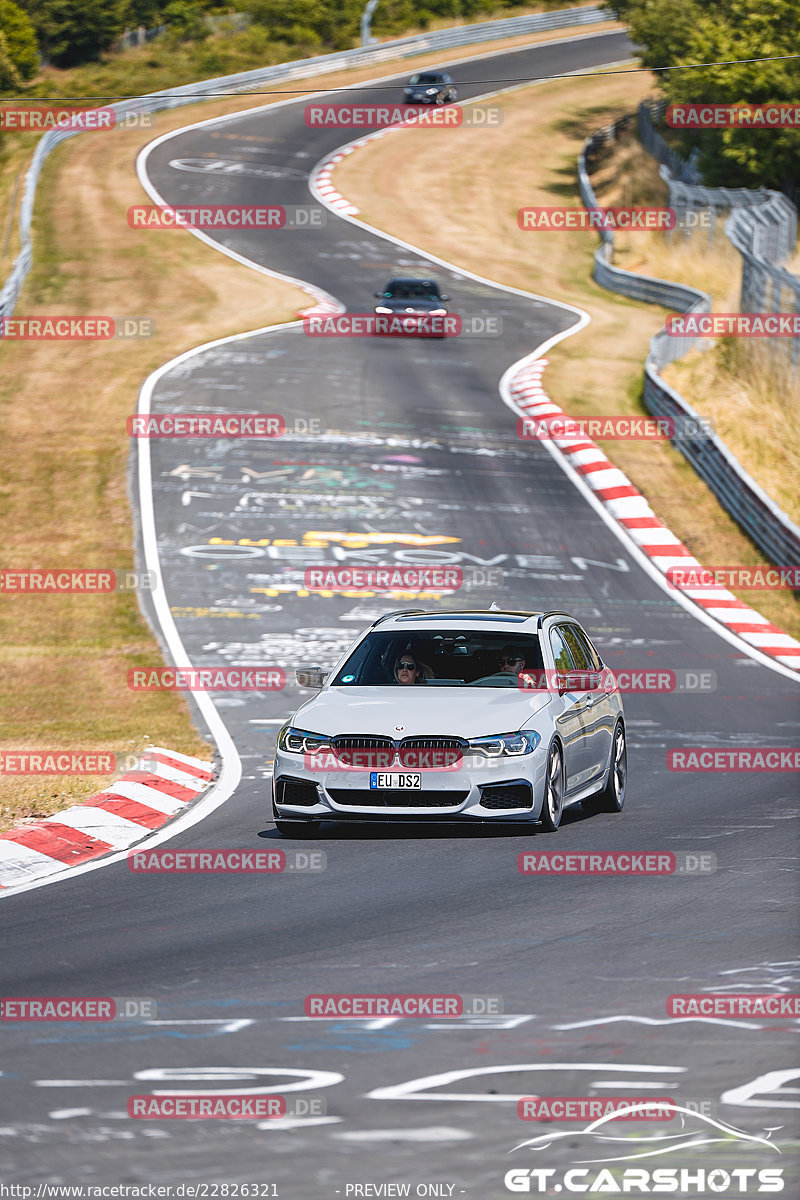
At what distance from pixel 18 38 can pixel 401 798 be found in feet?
247

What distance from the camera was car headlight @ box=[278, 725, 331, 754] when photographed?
11445mm

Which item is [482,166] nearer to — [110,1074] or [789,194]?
[789,194]

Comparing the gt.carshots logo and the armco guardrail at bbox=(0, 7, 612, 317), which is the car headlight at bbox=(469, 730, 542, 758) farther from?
the armco guardrail at bbox=(0, 7, 612, 317)

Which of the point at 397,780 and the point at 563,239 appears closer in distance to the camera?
the point at 397,780

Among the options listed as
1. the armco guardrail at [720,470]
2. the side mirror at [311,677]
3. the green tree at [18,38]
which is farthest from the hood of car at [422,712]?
the green tree at [18,38]

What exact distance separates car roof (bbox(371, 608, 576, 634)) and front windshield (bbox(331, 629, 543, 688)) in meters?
0.08

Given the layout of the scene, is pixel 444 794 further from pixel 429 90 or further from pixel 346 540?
pixel 429 90

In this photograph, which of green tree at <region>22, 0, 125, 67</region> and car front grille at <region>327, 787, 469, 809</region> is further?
green tree at <region>22, 0, 125, 67</region>

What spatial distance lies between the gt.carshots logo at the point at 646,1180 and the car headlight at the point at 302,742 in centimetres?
613

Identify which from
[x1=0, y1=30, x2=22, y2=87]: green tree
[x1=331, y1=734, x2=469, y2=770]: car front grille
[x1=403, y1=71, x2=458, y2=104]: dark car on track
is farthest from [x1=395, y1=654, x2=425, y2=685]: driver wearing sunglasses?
[x1=0, y1=30, x2=22, y2=87]: green tree

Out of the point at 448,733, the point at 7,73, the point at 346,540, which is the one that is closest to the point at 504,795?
the point at 448,733

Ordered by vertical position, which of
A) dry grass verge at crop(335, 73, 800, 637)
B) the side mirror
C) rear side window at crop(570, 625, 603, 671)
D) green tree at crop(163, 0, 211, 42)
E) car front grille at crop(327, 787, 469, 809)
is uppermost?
the side mirror

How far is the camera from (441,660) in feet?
42.4

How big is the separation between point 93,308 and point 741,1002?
37.7 metres
